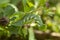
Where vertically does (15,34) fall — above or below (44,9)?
below

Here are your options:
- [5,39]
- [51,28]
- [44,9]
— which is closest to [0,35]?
[5,39]

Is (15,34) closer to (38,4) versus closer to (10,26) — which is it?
(10,26)

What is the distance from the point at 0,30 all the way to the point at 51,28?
0.50 m

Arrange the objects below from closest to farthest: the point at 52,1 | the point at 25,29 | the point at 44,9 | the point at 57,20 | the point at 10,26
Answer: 1. the point at 10,26
2. the point at 25,29
3. the point at 44,9
4. the point at 57,20
5. the point at 52,1

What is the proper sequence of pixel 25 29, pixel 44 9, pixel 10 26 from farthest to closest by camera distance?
pixel 44 9
pixel 25 29
pixel 10 26

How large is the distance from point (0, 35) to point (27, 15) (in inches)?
7.7

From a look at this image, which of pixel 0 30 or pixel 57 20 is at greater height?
pixel 57 20

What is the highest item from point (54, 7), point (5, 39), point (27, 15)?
point (54, 7)

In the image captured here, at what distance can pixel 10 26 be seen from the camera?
930mm

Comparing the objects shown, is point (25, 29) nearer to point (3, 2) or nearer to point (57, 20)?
point (3, 2)

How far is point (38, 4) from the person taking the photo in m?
1.08

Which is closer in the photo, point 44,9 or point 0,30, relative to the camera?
point 0,30

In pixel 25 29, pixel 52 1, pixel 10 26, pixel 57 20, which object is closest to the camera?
pixel 10 26

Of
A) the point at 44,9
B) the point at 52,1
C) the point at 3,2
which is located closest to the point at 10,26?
the point at 3,2
